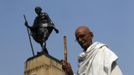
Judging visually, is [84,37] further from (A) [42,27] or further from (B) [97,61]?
(A) [42,27]

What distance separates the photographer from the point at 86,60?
3.87 metres

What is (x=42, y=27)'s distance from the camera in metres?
20.0

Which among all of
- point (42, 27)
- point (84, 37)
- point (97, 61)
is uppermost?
point (84, 37)

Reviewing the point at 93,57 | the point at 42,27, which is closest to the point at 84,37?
the point at 93,57

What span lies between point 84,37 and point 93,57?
173 mm

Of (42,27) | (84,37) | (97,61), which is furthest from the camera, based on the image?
(42,27)

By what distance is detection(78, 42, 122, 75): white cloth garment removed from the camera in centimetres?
373

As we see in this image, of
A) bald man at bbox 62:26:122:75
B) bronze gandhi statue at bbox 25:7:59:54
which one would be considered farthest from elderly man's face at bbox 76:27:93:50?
bronze gandhi statue at bbox 25:7:59:54

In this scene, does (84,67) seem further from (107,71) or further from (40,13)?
(40,13)

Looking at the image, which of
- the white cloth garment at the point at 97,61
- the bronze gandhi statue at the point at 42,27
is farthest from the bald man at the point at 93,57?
the bronze gandhi statue at the point at 42,27

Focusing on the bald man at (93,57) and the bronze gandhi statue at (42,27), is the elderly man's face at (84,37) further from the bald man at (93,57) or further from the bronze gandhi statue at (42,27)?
the bronze gandhi statue at (42,27)

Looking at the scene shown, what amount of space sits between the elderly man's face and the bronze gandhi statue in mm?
15587

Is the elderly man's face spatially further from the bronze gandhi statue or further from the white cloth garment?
the bronze gandhi statue

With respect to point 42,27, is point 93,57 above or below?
above
